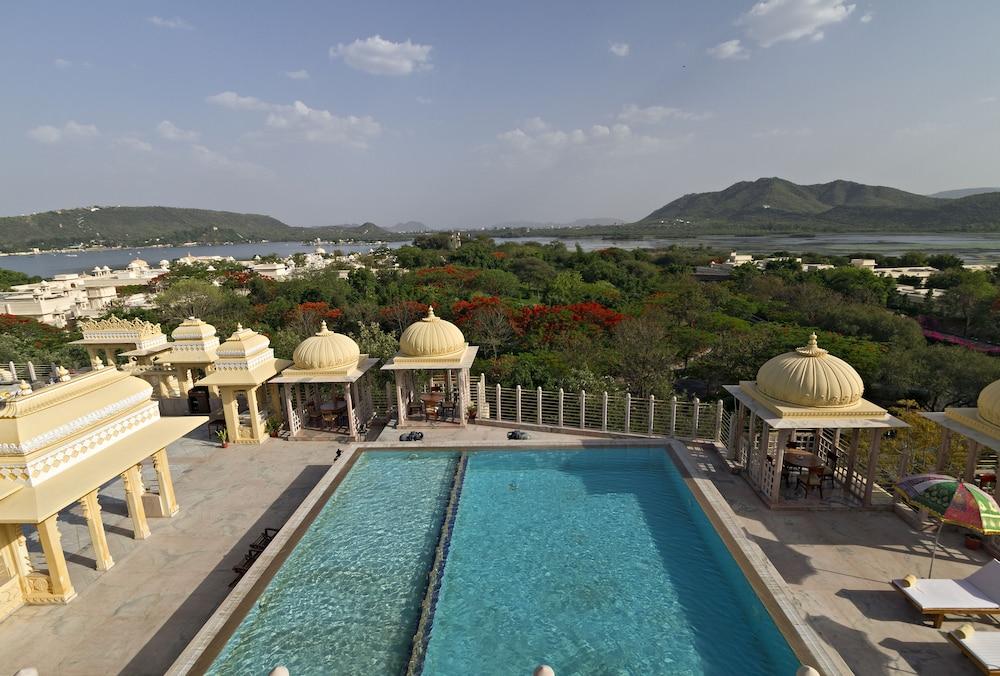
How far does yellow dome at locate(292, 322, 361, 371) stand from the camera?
48.7 feet

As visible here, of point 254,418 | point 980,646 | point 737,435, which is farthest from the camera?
point 254,418

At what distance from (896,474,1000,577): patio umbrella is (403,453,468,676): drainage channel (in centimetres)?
784

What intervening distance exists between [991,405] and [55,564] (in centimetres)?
1683

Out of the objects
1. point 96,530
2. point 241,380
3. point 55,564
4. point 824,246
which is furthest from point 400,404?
point 824,246

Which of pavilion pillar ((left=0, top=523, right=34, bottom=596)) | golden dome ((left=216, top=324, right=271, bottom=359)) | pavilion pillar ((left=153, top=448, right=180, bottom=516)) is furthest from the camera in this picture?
golden dome ((left=216, top=324, right=271, bottom=359))

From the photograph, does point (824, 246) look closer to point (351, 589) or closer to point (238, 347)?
point (238, 347)

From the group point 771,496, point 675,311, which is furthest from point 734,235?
point 771,496

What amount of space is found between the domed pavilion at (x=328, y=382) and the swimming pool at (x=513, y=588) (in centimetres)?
344

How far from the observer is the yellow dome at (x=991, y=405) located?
360 inches

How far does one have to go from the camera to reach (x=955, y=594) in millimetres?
7477

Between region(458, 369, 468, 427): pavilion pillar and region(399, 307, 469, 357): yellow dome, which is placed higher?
region(399, 307, 469, 357): yellow dome

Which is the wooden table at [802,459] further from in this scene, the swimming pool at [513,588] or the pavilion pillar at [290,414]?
the pavilion pillar at [290,414]

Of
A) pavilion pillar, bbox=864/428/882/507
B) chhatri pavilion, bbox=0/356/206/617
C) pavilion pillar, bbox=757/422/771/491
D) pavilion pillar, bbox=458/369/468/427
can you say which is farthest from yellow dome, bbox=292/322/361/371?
pavilion pillar, bbox=864/428/882/507

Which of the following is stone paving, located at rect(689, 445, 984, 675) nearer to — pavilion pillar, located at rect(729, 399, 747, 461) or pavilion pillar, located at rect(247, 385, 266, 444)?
pavilion pillar, located at rect(729, 399, 747, 461)
